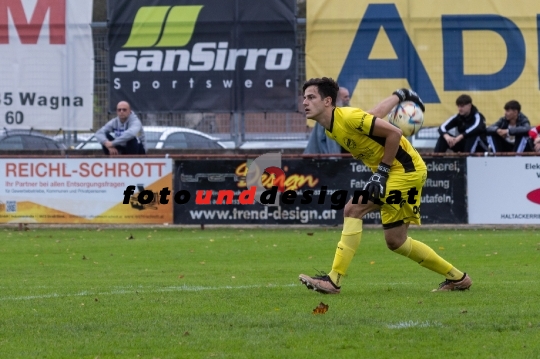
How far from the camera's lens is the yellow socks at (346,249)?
29.2 feet

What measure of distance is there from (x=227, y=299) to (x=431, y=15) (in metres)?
12.8

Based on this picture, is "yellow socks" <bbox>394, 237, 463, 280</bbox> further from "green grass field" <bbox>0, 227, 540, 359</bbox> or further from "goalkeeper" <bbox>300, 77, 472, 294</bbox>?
"green grass field" <bbox>0, 227, 540, 359</bbox>

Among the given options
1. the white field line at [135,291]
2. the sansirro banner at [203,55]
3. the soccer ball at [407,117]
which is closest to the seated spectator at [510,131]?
the sansirro banner at [203,55]

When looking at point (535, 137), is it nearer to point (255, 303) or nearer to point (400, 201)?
point (400, 201)

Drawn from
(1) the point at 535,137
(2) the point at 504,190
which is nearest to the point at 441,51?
(1) the point at 535,137

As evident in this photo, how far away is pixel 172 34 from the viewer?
67.8ft

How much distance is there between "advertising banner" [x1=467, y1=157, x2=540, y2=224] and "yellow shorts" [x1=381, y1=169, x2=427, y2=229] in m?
8.65

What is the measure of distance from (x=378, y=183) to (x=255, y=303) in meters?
1.51

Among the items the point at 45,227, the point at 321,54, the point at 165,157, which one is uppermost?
the point at 321,54

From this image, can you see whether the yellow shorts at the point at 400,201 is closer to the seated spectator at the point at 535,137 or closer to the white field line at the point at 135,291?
the white field line at the point at 135,291

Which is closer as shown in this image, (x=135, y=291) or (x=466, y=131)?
(x=135, y=291)

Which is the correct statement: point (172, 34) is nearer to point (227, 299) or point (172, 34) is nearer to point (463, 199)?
point (463, 199)

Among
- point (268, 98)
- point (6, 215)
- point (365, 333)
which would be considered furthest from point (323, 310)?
point (268, 98)

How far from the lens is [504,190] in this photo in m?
17.5
